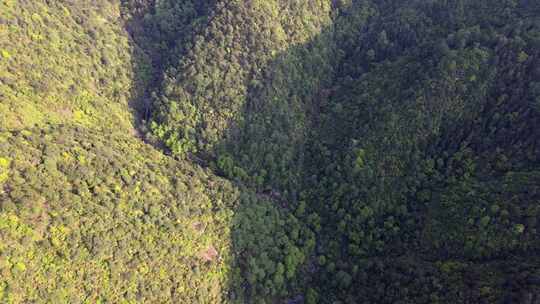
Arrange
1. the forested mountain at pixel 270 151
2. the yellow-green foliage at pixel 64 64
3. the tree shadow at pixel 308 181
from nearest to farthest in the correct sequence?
the forested mountain at pixel 270 151
the yellow-green foliage at pixel 64 64
the tree shadow at pixel 308 181

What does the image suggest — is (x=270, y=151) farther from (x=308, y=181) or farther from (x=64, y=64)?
(x=64, y=64)

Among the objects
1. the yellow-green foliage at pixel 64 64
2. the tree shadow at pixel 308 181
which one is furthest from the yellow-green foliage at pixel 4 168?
the tree shadow at pixel 308 181

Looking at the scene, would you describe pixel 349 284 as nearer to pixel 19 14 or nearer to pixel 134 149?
pixel 134 149

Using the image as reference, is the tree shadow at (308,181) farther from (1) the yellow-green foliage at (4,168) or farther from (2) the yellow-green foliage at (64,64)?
(1) the yellow-green foliage at (4,168)

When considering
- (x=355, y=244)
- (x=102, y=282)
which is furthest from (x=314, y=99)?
(x=102, y=282)

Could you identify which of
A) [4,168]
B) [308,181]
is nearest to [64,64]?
[4,168]

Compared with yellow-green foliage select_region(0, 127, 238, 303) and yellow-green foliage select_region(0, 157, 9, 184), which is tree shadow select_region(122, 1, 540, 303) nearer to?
yellow-green foliage select_region(0, 127, 238, 303)

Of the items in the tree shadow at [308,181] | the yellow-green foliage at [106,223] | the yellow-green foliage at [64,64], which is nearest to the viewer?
the yellow-green foliage at [106,223]
